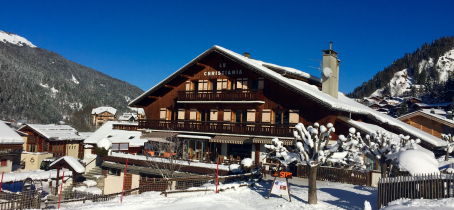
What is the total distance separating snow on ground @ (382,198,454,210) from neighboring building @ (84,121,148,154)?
32.6 metres

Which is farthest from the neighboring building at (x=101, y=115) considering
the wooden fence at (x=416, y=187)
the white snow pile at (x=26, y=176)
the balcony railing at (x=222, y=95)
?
the wooden fence at (x=416, y=187)

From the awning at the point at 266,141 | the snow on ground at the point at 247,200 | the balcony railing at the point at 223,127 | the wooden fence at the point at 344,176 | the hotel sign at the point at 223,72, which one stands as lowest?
the snow on ground at the point at 247,200

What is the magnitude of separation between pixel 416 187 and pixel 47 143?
1922 inches

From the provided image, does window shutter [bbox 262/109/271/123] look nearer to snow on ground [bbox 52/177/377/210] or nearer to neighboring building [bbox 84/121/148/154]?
snow on ground [bbox 52/177/377/210]

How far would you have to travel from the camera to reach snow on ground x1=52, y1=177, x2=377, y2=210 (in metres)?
15.2

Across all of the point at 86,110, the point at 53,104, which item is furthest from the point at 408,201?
the point at 53,104

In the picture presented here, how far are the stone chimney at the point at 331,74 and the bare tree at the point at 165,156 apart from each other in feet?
47.4

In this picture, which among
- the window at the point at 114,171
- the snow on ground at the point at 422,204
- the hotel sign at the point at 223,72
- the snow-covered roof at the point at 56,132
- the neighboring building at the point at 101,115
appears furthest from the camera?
the neighboring building at the point at 101,115

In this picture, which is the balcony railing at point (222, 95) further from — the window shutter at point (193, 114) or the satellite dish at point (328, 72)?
the satellite dish at point (328, 72)

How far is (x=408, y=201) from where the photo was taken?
41.5ft

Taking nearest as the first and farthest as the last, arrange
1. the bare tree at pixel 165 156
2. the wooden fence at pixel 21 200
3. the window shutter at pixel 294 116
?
the wooden fence at pixel 21 200, the bare tree at pixel 165 156, the window shutter at pixel 294 116

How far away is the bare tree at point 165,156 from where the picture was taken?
88.4 ft

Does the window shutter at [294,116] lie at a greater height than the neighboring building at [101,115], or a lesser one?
lesser

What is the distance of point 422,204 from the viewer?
39.1 feet
